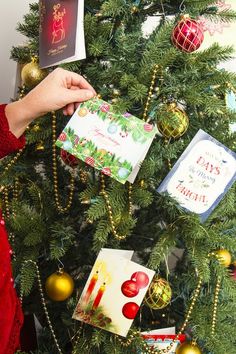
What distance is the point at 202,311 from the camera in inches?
35.6

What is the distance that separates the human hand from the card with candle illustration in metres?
0.31

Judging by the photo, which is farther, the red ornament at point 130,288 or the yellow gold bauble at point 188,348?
the yellow gold bauble at point 188,348

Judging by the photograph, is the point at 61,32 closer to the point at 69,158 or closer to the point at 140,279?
the point at 69,158

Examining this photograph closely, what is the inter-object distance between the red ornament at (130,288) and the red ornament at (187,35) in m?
0.49

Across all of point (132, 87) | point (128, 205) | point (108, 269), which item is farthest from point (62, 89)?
point (108, 269)

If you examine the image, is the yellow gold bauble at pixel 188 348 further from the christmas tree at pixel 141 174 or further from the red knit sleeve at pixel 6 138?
the red knit sleeve at pixel 6 138

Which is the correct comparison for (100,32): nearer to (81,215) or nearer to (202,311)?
(81,215)

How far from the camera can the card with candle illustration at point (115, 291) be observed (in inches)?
32.5

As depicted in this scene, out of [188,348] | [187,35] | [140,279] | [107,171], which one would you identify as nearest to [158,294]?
[140,279]

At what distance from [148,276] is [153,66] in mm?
426

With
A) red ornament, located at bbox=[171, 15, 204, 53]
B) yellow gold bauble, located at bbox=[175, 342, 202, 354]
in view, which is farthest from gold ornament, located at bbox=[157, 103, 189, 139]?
yellow gold bauble, located at bbox=[175, 342, 202, 354]

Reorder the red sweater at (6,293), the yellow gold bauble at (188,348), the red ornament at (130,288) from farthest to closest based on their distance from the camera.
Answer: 1. the yellow gold bauble at (188,348)
2. the red ornament at (130,288)
3. the red sweater at (6,293)

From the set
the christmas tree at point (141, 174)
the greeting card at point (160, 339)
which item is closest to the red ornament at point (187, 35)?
the christmas tree at point (141, 174)

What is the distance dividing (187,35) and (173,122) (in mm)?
175
